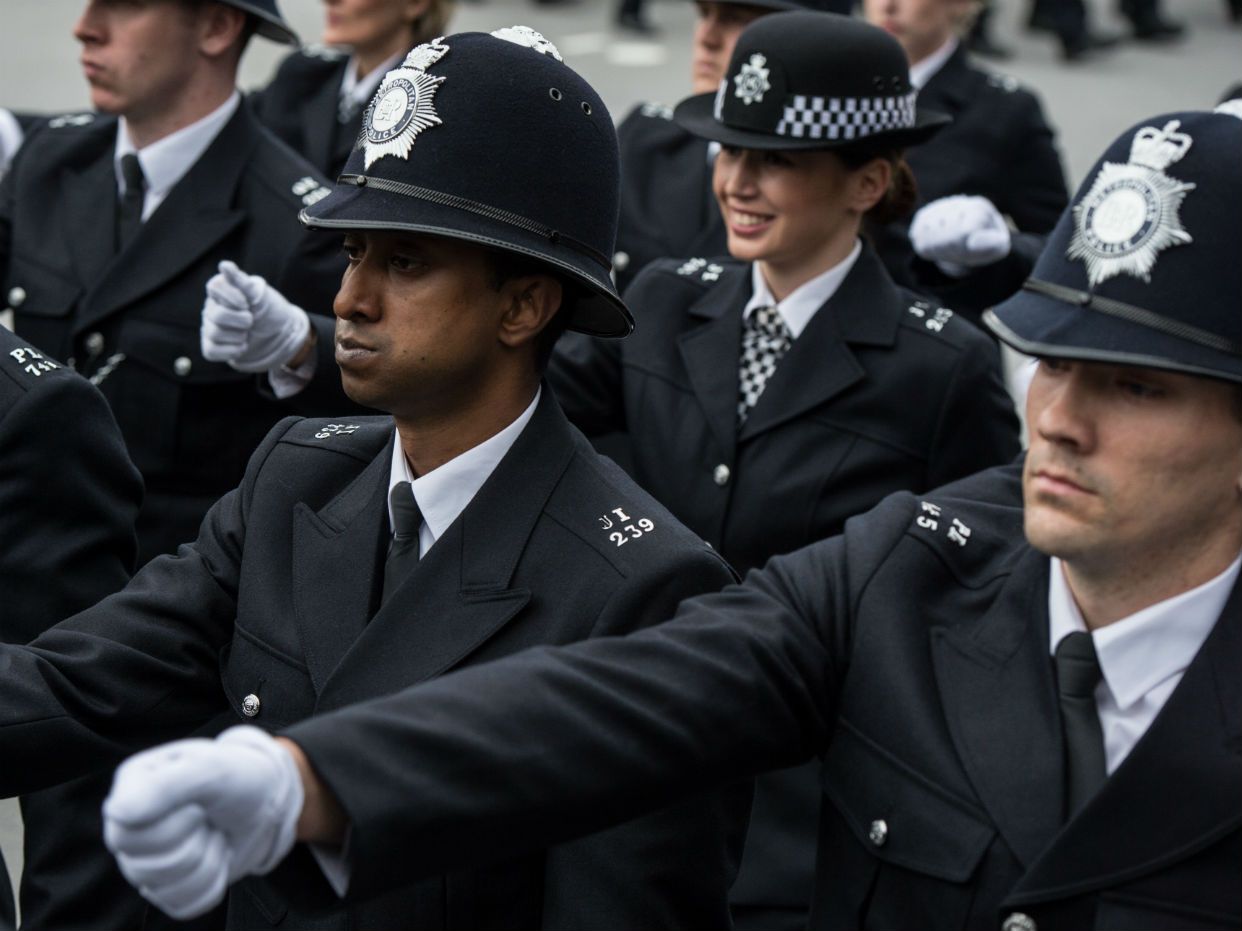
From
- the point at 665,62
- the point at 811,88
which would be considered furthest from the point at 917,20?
the point at 665,62

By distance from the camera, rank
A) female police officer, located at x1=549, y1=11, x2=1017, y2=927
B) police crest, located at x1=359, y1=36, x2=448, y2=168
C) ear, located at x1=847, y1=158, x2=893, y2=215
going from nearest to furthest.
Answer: police crest, located at x1=359, y1=36, x2=448, y2=168, female police officer, located at x1=549, y1=11, x2=1017, y2=927, ear, located at x1=847, y1=158, x2=893, y2=215

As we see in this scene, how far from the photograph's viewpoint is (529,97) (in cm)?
279

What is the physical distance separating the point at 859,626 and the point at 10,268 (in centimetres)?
288

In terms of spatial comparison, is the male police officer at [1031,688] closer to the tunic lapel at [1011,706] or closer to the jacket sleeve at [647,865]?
the tunic lapel at [1011,706]

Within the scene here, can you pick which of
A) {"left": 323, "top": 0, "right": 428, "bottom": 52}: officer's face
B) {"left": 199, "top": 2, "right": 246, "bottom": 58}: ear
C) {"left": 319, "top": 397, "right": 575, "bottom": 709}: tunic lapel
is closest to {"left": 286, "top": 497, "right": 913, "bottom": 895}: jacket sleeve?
{"left": 319, "top": 397, "right": 575, "bottom": 709}: tunic lapel

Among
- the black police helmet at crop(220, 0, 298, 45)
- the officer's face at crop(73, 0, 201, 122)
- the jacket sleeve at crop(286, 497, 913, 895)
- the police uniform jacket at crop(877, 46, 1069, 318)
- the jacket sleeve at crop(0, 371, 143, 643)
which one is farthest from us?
the police uniform jacket at crop(877, 46, 1069, 318)

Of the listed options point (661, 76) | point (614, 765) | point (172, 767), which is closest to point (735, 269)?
point (614, 765)

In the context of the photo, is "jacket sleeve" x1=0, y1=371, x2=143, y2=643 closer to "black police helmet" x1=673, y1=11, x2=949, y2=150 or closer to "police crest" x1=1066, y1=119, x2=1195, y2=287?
"black police helmet" x1=673, y1=11, x2=949, y2=150

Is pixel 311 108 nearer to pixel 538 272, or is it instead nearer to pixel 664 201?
pixel 664 201

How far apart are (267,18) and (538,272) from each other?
2.15 meters

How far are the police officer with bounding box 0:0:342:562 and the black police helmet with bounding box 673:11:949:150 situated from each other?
95 centimetres

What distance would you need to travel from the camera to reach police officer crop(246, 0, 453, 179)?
6.15 meters

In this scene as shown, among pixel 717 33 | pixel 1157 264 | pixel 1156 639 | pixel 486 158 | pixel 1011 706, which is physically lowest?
pixel 717 33

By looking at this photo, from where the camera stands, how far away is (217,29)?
475 centimetres
